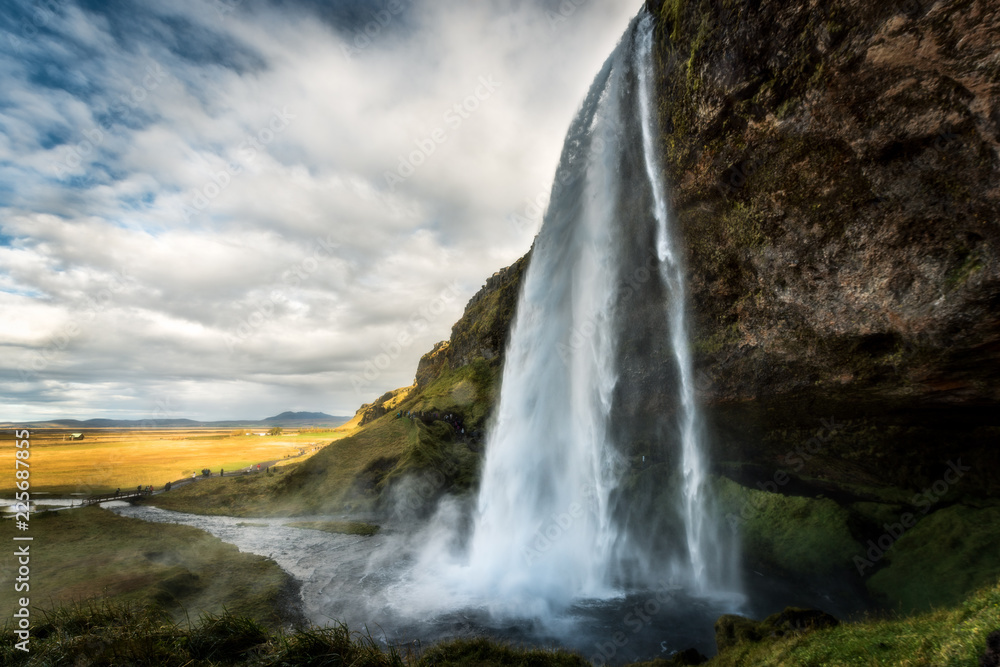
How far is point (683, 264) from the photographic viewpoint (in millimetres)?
22922

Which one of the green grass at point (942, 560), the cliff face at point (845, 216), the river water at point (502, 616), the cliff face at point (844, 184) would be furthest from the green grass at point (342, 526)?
the green grass at point (942, 560)

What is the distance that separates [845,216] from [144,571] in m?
33.5

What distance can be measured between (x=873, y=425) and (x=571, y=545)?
56.5 ft

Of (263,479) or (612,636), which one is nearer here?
(612,636)

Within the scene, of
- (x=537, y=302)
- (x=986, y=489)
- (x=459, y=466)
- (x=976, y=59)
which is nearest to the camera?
(x=976, y=59)

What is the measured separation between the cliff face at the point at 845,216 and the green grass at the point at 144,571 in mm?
23510

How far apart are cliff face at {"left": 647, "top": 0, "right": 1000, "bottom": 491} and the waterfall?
313 cm

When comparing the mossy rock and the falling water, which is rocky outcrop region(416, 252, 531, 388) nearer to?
the falling water

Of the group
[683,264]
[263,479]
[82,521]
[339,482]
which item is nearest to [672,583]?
[683,264]

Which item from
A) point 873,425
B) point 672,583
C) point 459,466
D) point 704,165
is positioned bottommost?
point 672,583

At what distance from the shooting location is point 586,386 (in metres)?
30.7

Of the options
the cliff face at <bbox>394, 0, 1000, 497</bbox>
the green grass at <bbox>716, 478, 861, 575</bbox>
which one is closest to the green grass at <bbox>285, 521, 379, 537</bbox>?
the green grass at <bbox>716, 478, 861, 575</bbox>

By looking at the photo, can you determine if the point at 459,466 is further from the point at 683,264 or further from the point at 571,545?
the point at 683,264

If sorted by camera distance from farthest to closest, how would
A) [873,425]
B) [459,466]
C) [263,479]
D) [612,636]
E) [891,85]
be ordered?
[263,479]
[459,466]
[873,425]
[612,636]
[891,85]
